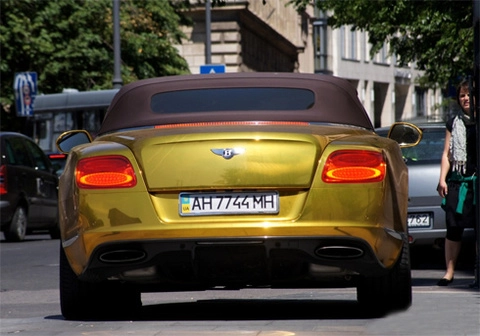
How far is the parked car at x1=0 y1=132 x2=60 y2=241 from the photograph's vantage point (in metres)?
21.8

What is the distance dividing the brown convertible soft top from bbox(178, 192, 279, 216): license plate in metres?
0.86

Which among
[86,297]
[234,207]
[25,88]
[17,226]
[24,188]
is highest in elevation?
[25,88]

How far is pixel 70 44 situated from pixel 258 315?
116 feet

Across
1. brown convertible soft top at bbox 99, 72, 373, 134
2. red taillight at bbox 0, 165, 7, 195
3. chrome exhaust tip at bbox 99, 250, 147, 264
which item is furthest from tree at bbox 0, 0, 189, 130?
chrome exhaust tip at bbox 99, 250, 147, 264

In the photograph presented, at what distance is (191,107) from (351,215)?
4.83 ft

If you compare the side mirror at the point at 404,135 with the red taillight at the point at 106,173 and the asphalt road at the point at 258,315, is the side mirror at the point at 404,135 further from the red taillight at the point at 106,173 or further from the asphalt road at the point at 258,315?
the red taillight at the point at 106,173

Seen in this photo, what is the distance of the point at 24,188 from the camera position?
883 inches

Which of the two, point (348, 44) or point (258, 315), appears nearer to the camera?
point (258, 315)

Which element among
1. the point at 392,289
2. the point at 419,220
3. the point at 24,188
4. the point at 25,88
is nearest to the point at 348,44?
the point at 25,88

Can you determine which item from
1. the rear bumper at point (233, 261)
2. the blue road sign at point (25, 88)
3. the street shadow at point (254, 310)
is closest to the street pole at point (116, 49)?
the blue road sign at point (25, 88)

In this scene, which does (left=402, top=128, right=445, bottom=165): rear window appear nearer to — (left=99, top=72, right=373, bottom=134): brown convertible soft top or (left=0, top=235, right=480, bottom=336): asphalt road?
(left=0, top=235, right=480, bottom=336): asphalt road

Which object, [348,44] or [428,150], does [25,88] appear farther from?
[348,44]

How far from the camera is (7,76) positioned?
43625mm

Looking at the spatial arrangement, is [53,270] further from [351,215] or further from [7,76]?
[7,76]
